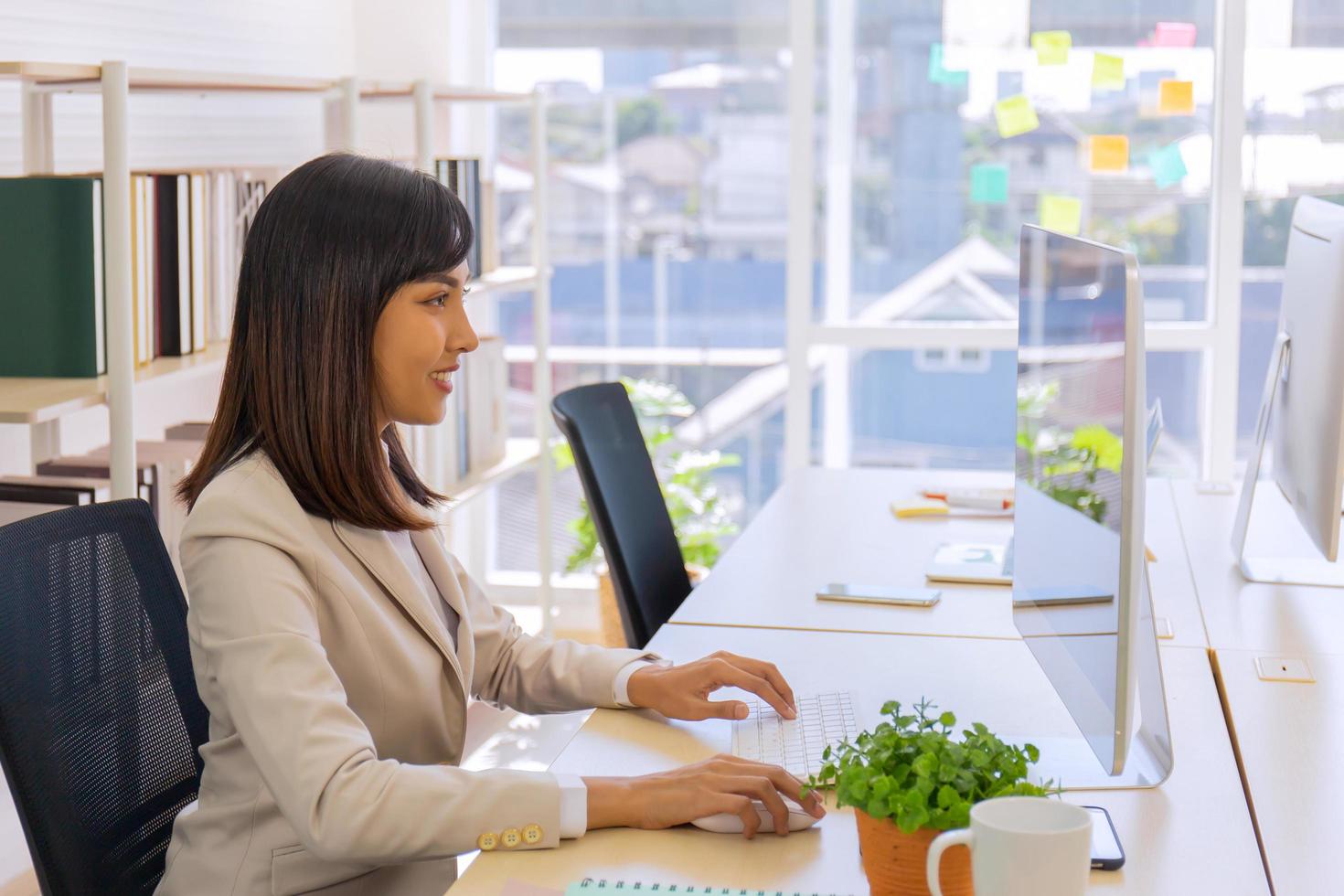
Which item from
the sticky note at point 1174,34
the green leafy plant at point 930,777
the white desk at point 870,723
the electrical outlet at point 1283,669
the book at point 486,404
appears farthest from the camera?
the sticky note at point 1174,34

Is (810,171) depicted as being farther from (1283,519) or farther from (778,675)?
(778,675)

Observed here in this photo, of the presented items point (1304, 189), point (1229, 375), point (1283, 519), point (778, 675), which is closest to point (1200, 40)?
point (1304, 189)

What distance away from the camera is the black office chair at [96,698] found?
Answer: 1151 mm

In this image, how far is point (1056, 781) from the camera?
51.4 inches

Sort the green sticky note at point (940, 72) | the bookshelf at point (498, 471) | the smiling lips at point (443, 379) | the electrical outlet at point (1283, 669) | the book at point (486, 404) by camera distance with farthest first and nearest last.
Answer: the green sticky note at point (940, 72) → the book at point (486, 404) → the bookshelf at point (498, 471) → the electrical outlet at point (1283, 669) → the smiling lips at point (443, 379)

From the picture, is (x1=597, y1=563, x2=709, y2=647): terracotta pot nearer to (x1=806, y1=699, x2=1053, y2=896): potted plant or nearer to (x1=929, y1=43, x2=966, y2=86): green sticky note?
(x1=929, y1=43, x2=966, y2=86): green sticky note

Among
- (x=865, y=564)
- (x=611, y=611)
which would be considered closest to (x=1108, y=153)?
(x=611, y=611)

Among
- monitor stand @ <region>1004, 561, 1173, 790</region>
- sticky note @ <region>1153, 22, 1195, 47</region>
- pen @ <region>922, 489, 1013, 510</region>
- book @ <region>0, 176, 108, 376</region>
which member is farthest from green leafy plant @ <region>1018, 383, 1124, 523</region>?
sticky note @ <region>1153, 22, 1195, 47</region>

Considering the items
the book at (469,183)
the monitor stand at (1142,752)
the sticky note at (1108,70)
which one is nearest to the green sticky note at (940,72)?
the sticky note at (1108,70)

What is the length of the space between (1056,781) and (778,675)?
30cm

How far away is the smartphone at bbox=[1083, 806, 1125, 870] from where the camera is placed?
1.10 metres

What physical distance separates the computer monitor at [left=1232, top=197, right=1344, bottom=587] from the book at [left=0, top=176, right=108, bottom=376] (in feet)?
5.46

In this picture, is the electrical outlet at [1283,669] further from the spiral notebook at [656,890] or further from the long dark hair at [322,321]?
the long dark hair at [322,321]

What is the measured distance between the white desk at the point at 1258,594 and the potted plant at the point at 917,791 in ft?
2.80
